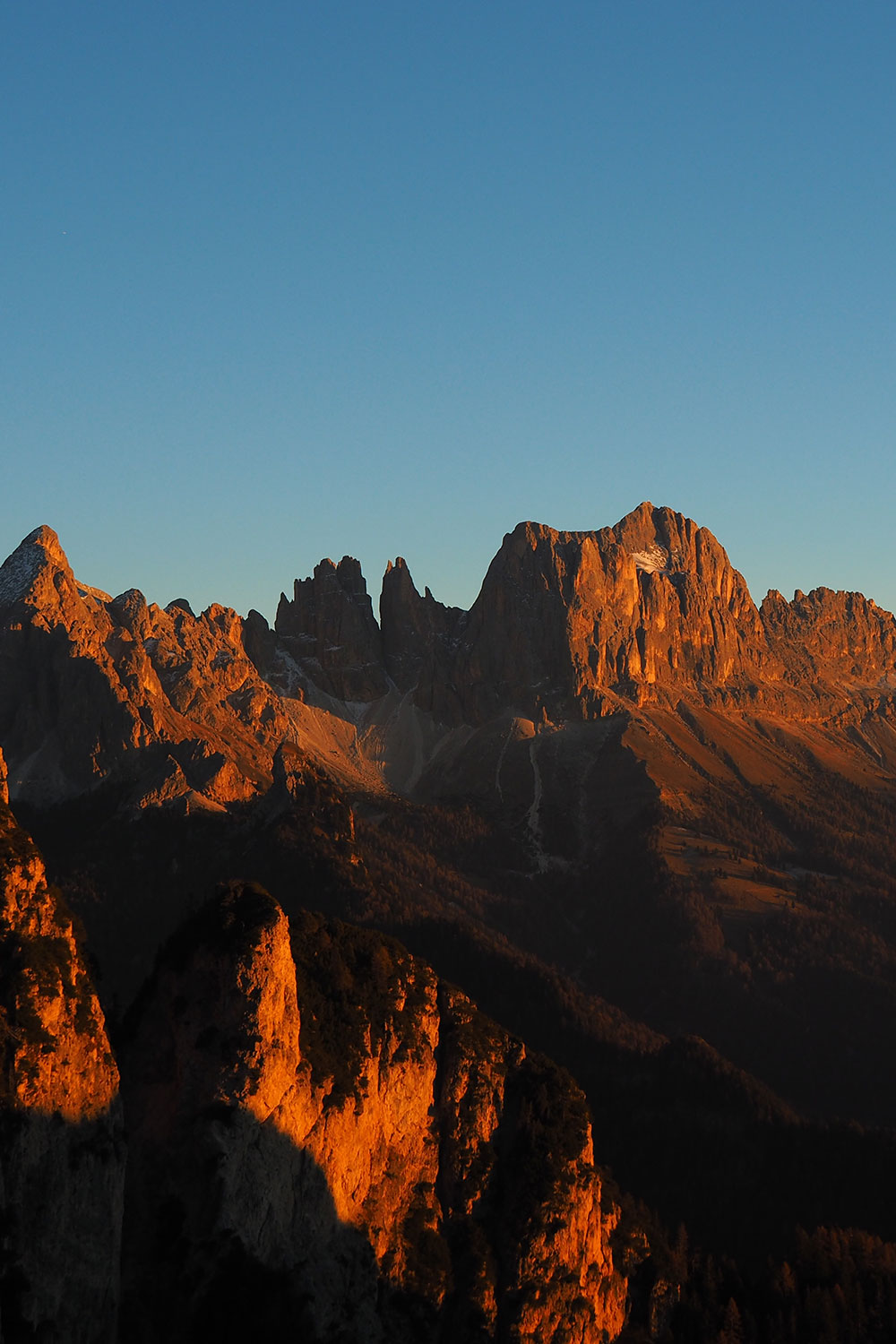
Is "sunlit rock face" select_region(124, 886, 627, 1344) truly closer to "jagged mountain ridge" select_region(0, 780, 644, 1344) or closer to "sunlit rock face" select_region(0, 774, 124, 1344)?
"jagged mountain ridge" select_region(0, 780, 644, 1344)

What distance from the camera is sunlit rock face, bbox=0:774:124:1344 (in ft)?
232

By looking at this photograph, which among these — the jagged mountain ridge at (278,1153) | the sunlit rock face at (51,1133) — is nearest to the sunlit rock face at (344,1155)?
the jagged mountain ridge at (278,1153)

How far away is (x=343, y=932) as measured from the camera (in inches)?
3996

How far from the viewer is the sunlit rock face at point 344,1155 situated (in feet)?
261

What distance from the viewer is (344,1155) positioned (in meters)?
87.9

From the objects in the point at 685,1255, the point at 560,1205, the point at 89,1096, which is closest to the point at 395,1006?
the point at 560,1205

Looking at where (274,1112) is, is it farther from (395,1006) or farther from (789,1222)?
(789,1222)

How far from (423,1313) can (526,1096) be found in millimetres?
16616

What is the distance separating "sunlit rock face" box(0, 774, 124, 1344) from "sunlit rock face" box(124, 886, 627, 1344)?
13.5 ft

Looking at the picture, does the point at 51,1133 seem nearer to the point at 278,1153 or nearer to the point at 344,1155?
the point at 278,1153

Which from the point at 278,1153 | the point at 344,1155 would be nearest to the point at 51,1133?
the point at 278,1153

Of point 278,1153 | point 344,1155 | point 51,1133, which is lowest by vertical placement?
point 51,1133

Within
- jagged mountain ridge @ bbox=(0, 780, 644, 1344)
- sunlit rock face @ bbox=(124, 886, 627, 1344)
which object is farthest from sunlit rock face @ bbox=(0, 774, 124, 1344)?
sunlit rock face @ bbox=(124, 886, 627, 1344)

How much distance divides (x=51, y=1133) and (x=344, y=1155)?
20084 millimetres
